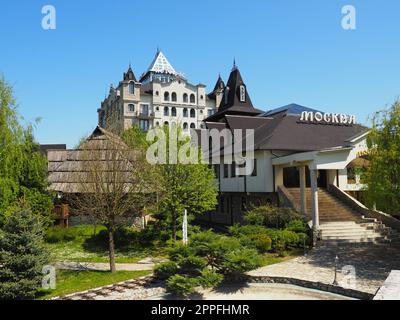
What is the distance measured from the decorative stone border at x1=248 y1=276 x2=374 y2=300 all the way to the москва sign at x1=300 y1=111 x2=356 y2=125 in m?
17.5

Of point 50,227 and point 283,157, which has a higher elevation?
point 283,157

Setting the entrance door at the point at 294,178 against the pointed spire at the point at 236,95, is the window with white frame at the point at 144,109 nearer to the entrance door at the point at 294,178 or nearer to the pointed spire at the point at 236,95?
the pointed spire at the point at 236,95

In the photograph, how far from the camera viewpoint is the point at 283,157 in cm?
2223

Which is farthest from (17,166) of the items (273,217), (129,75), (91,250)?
(129,75)

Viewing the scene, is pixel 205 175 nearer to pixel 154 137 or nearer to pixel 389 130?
pixel 154 137

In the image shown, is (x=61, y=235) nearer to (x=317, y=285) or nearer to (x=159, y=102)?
(x=317, y=285)

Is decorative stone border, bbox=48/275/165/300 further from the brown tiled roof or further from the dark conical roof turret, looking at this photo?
the dark conical roof turret

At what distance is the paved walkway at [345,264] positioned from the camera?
498 inches

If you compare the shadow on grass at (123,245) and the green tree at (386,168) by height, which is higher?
the green tree at (386,168)

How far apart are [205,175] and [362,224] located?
9.61m

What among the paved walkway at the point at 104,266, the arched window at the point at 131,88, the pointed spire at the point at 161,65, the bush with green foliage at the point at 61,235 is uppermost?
the pointed spire at the point at 161,65

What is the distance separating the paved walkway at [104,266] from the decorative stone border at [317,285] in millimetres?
5134

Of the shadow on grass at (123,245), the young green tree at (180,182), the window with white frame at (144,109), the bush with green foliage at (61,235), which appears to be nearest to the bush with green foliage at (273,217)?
the young green tree at (180,182)

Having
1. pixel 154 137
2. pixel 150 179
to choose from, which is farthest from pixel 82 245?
pixel 154 137
